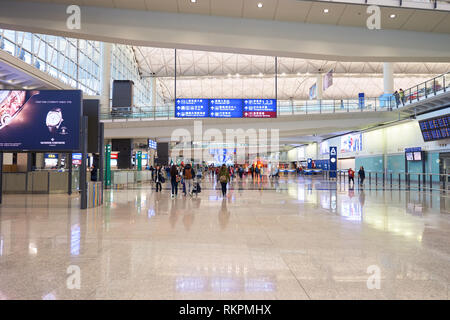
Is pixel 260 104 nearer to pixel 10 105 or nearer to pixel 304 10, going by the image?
pixel 304 10

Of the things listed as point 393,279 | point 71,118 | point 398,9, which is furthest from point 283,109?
point 393,279

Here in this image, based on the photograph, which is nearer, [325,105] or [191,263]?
[191,263]

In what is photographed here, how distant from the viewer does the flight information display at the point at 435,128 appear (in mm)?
22469

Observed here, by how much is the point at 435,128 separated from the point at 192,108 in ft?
61.0

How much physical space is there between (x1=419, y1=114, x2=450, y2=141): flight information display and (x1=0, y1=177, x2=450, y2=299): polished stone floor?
17535 mm

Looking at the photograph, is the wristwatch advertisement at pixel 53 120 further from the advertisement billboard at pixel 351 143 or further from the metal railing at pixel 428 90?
the advertisement billboard at pixel 351 143

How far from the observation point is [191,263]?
448cm

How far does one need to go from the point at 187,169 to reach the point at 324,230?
30.0 feet

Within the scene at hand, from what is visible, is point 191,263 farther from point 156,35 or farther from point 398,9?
point 398,9

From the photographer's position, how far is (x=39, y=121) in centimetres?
1059

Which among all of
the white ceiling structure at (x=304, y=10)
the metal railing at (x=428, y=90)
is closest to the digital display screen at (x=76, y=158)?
the white ceiling structure at (x=304, y=10)

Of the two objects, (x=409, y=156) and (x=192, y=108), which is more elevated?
(x=192, y=108)

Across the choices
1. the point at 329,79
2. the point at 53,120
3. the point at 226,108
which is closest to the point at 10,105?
the point at 53,120

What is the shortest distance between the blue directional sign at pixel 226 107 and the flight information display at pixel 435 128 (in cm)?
1491
